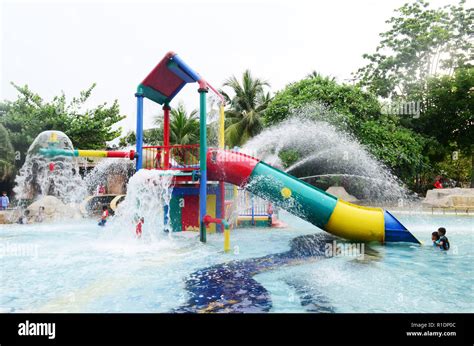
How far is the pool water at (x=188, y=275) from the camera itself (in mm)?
5129

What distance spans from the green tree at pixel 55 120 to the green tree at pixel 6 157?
2.10ft

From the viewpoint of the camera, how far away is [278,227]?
44.7ft

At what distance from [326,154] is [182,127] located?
35.7ft

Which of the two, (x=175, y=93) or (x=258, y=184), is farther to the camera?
(x=175, y=93)

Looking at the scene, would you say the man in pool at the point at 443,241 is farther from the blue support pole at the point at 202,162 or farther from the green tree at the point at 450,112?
the green tree at the point at 450,112

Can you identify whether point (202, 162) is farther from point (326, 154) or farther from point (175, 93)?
point (326, 154)

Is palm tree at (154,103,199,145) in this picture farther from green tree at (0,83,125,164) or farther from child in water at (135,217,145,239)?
child in water at (135,217,145,239)

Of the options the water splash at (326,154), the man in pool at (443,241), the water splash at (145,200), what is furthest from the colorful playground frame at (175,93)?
the water splash at (326,154)

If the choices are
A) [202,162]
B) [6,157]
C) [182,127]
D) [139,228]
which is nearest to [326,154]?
[182,127]

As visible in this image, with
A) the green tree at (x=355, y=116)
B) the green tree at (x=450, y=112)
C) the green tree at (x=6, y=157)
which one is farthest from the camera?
the green tree at (x=450, y=112)

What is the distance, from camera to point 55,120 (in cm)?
2062

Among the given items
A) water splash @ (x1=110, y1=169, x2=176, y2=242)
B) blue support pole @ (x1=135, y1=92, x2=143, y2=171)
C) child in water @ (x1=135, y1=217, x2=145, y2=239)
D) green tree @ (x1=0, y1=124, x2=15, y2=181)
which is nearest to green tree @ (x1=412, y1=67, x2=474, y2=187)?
water splash @ (x1=110, y1=169, x2=176, y2=242)
